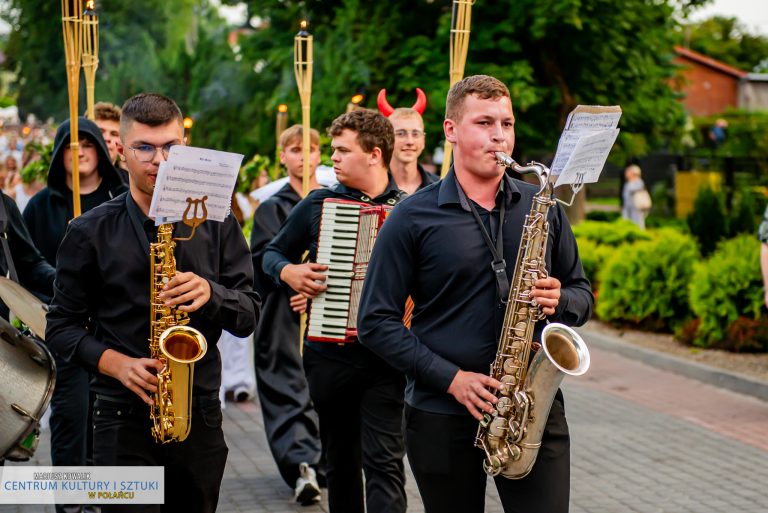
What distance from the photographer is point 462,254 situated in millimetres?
4090

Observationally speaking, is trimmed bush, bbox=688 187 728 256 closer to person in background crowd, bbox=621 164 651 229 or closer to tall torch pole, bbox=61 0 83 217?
person in background crowd, bbox=621 164 651 229

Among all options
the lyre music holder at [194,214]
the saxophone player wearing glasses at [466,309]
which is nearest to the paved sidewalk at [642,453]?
the saxophone player wearing glasses at [466,309]

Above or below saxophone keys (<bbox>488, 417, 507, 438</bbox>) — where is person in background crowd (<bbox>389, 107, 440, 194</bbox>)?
above

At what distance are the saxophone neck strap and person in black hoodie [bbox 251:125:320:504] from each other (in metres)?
3.25

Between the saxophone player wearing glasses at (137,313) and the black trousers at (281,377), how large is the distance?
10.7 feet

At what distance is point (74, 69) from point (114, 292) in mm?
2430

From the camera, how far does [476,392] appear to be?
3.95 meters

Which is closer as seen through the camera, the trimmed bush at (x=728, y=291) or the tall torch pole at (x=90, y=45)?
the tall torch pole at (x=90, y=45)

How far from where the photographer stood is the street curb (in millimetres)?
10844

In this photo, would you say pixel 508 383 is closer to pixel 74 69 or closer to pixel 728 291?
pixel 74 69

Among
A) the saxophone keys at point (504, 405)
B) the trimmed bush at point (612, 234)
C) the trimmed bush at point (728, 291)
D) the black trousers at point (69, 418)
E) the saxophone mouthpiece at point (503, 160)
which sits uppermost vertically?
the saxophone mouthpiece at point (503, 160)

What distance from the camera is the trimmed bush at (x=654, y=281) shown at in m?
13.7

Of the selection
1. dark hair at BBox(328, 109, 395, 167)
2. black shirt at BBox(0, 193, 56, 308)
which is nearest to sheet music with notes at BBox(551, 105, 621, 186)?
dark hair at BBox(328, 109, 395, 167)

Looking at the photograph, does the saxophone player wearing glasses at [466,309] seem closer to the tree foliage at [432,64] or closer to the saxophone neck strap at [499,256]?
the saxophone neck strap at [499,256]
